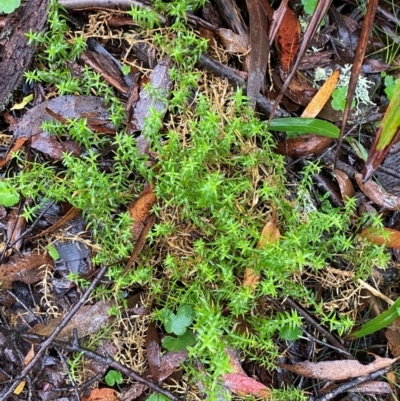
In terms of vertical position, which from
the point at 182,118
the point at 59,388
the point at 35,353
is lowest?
the point at 59,388

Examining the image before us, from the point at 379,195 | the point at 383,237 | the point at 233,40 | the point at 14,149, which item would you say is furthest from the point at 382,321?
the point at 14,149

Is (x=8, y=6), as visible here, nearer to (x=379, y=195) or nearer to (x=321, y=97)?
(x=321, y=97)

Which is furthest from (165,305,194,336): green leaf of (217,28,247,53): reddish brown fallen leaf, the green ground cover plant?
(217,28,247,53): reddish brown fallen leaf

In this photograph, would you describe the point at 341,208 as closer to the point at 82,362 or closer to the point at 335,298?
the point at 335,298

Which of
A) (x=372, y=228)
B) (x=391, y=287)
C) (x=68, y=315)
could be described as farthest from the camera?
(x=391, y=287)

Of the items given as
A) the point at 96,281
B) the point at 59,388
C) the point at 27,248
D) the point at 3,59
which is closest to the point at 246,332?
the point at 96,281

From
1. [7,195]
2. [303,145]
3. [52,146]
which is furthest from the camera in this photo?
[303,145]
